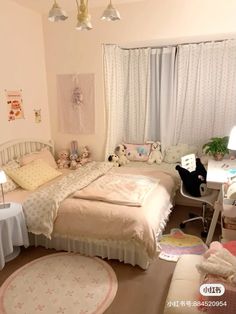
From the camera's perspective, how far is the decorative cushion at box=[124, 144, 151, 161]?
4.00 metres

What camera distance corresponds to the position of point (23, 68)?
3570mm

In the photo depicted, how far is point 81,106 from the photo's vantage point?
4.00 meters

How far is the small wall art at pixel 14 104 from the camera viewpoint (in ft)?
11.0

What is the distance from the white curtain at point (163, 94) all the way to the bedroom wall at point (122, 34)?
229mm

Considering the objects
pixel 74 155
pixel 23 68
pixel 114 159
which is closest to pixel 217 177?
pixel 114 159

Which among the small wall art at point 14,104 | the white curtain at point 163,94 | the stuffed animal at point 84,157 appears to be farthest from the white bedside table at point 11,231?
the white curtain at point 163,94

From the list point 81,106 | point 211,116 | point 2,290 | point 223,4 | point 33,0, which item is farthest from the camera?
point 81,106

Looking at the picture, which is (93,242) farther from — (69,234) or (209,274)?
(209,274)

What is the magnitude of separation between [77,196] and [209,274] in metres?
1.53

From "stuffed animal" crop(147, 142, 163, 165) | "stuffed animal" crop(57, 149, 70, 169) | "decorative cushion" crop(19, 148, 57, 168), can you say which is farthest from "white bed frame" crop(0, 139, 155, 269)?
"stuffed animal" crop(147, 142, 163, 165)

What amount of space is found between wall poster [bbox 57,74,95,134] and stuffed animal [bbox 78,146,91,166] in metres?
0.26

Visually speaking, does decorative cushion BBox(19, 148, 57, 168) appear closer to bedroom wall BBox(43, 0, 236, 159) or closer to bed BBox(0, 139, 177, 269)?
bedroom wall BBox(43, 0, 236, 159)

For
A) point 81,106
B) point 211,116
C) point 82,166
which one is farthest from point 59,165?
point 211,116

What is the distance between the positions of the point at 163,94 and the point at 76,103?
130 cm
